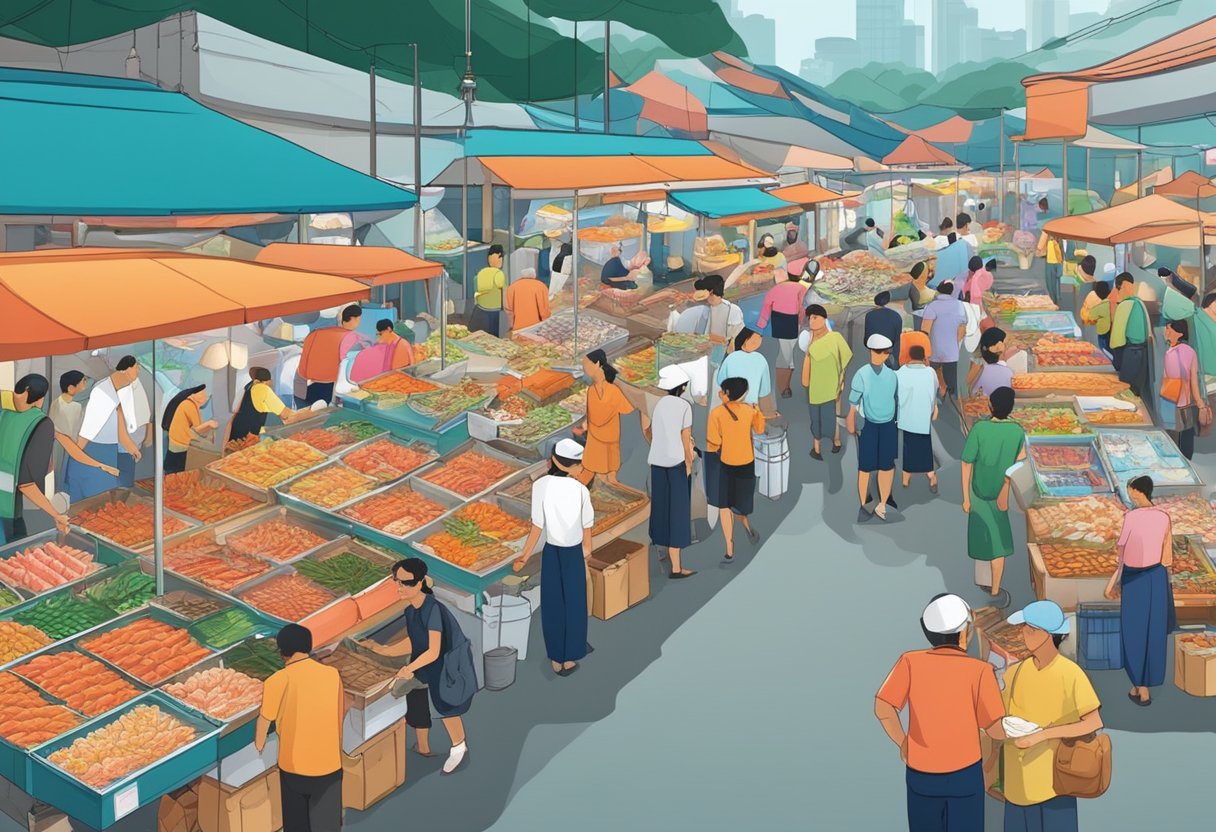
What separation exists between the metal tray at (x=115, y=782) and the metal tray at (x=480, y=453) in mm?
3393

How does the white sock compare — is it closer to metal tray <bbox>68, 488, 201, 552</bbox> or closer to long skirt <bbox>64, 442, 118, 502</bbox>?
metal tray <bbox>68, 488, 201, 552</bbox>

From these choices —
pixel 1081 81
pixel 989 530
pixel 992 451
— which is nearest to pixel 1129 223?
pixel 1081 81

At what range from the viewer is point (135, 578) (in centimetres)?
773

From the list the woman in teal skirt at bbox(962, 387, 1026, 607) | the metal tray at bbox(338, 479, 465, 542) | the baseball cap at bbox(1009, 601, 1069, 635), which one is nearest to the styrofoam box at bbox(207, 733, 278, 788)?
the metal tray at bbox(338, 479, 465, 542)

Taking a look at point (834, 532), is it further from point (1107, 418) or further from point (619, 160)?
point (619, 160)

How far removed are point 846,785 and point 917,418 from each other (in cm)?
477

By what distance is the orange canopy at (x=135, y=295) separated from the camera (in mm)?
5844

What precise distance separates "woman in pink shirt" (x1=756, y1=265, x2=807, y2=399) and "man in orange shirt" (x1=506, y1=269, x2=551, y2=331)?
2.60m

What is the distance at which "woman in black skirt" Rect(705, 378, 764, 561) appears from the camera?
994cm

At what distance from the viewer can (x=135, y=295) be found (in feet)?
21.2

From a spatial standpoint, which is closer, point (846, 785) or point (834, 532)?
point (846, 785)

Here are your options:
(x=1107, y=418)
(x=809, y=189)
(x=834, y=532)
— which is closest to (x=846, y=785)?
(x=834, y=532)

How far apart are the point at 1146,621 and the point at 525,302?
27.1ft

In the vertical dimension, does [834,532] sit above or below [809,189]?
below
